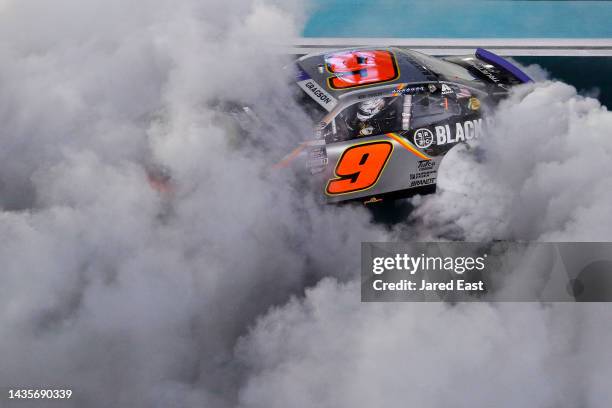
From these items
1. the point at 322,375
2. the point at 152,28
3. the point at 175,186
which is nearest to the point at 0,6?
the point at 152,28

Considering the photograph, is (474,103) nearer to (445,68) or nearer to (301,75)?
(445,68)

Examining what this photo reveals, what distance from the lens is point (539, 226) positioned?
465 cm

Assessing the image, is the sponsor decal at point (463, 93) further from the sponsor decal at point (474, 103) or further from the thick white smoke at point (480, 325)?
the thick white smoke at point (480, 325)

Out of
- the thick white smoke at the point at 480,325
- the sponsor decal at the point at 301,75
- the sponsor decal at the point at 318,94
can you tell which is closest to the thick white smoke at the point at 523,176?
the thick white smoke at the point at 480,325

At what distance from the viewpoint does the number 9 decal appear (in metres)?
4.58

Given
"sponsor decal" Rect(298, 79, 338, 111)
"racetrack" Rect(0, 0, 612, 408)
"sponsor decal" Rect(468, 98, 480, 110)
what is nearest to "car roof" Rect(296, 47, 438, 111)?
"sponsor decal" Rect(298, 79, 338, 111)

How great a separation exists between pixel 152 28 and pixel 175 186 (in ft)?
5.94

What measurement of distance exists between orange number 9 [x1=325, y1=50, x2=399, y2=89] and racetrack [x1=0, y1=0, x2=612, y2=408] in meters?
0.39

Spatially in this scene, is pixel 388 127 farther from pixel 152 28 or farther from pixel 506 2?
pixel 506 2

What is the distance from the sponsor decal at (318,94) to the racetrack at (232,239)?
157 mm

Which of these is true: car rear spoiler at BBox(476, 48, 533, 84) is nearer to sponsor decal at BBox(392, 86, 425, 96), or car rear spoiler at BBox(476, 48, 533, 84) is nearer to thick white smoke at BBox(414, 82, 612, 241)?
thick white smoke at BBox(414, 82, 612, 241)

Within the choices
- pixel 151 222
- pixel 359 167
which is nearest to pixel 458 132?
pixel 359 167

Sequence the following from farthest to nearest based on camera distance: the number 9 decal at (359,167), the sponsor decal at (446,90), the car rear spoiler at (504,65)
→ the car rear spoiler at (504,65)
the sponsor decal at (446,90)
the number 9 decal at (359,167)

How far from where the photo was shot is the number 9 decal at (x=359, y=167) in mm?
4582
